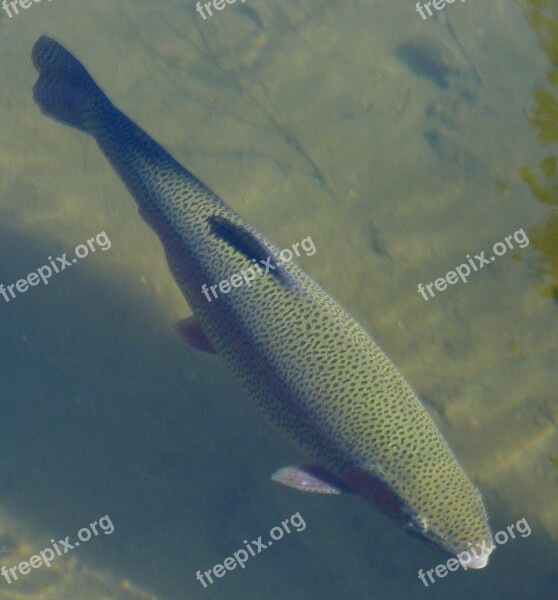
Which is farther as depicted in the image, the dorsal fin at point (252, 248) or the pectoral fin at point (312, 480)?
the dorsal fin at point (252, 248)

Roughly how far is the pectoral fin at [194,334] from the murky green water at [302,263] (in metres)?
0.88

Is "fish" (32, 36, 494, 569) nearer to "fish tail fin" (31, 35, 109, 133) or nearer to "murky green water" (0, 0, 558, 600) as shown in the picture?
"fish tail fin" (31, 35, 109, 133)

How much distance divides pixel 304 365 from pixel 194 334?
946 mm

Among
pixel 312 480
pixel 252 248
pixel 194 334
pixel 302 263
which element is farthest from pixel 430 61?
pixel 312 480

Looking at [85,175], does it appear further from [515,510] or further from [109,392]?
[515,510]

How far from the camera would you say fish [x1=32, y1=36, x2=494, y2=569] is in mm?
3449

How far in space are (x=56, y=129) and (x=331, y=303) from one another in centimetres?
348

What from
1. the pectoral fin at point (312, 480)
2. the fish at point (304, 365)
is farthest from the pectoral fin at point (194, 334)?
the pectoral fin at point (312, 480)

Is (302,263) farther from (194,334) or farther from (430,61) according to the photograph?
(430,61)

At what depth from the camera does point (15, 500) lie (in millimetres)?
4930

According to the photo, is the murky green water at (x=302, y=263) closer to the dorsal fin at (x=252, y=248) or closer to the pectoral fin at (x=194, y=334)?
the pectoral fin at (x=194, y=334)

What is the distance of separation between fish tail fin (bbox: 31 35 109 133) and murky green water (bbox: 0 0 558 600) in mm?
1029

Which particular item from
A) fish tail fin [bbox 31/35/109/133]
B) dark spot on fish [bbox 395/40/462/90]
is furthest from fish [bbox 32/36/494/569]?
dark spot on fish [bbox 395/40/462/90]

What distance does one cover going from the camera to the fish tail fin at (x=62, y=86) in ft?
15.1
